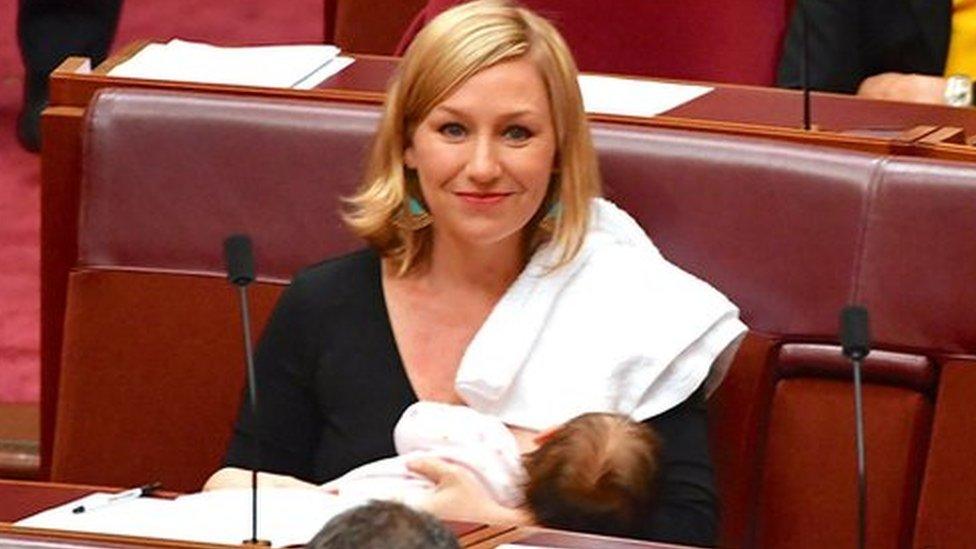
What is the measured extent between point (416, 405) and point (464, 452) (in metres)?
0.08

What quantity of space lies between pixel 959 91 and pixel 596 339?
2.22 ft

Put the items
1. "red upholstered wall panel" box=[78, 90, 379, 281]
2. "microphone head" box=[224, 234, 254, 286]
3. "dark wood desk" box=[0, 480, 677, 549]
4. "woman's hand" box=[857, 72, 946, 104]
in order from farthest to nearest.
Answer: "woman's hand" box=[857, 72, 946, 104] → "red upholstered wall panel" box=[78, 90, 379, 281] → "microphone head" box=[224, 234, 254, 286] → "dark wood desk" box=[0, 480, 677, 549]

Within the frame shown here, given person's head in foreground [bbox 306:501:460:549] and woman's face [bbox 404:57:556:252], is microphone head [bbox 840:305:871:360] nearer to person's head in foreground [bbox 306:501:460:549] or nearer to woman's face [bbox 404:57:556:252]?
woman's face [bbox 404:57:556:252]

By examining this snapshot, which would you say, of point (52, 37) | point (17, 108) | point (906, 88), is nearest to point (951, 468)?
point (906, 88)

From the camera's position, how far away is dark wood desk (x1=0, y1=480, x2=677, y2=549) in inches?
58.7

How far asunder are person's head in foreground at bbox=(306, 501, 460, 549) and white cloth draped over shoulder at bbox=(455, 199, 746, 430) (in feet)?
2.44

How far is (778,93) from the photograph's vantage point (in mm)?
2471

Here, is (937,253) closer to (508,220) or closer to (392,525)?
(508,220)

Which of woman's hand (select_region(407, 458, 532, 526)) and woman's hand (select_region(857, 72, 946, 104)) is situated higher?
woman's hand (select_region(857, 72, 946, 104))

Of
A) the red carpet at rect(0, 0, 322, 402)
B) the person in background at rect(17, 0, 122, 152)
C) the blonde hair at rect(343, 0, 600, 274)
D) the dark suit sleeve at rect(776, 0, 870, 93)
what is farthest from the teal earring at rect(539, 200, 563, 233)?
Result: the person in background at rect(17, 0, 122, 152)

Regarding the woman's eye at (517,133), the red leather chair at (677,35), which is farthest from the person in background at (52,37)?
the woman's eye at (517,133)

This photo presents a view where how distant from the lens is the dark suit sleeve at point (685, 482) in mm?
1960

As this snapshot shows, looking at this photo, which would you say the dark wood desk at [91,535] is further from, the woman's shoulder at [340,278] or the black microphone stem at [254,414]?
the woman's shoulder at [340,278]

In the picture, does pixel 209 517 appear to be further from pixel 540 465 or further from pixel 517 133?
pixel 517 133
